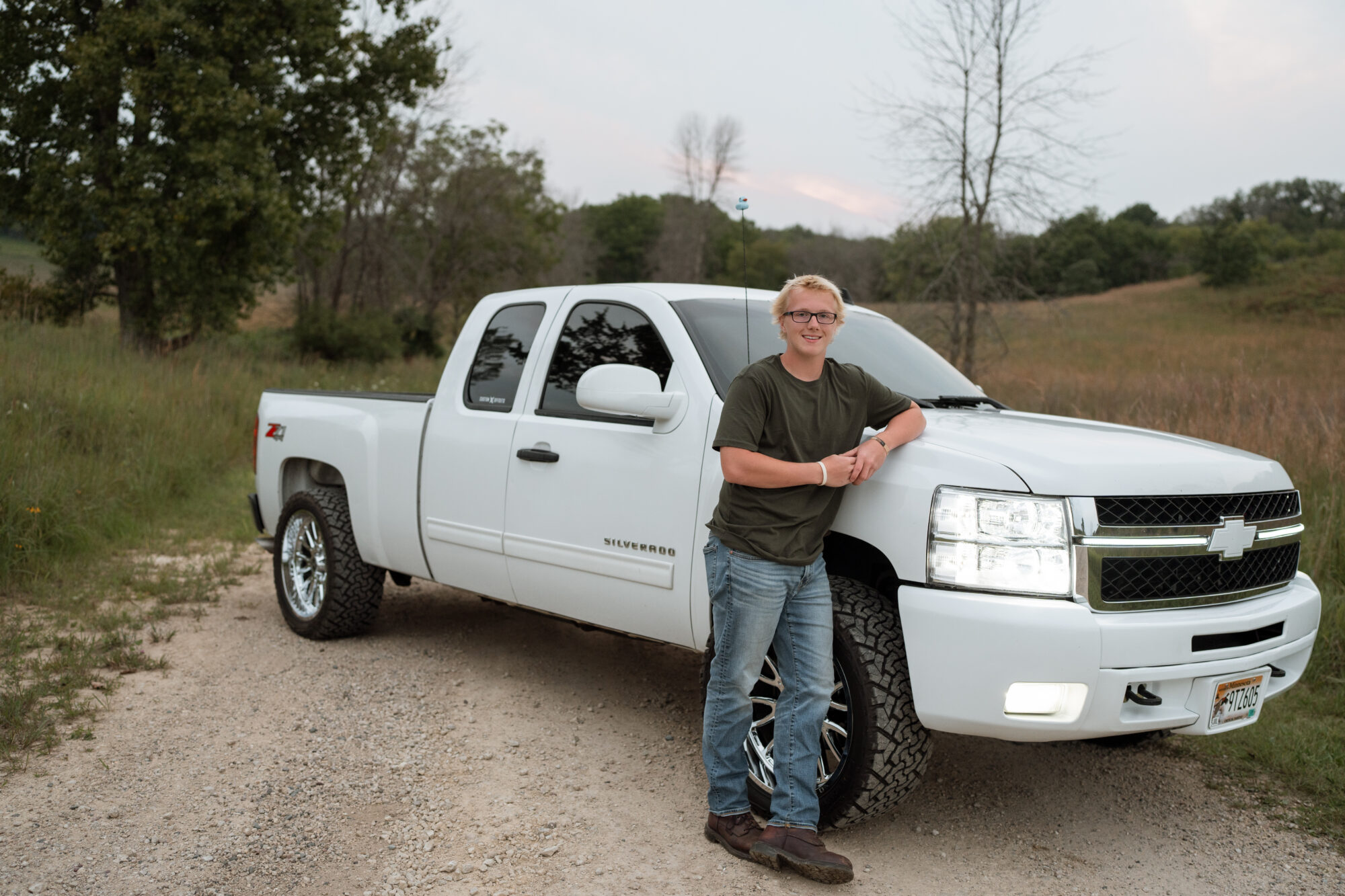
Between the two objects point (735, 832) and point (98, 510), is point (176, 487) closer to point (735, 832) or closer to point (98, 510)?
point (98, 510)

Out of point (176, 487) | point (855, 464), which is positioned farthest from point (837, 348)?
point (176, 487)

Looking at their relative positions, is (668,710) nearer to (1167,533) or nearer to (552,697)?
(552,697)

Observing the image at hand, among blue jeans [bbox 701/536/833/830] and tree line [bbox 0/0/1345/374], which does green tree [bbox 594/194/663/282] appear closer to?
tree line [bbox 0/0/1345/374]

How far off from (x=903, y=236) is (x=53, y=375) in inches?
424

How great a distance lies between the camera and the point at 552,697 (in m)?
5.11

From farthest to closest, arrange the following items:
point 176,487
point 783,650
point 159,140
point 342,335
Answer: point 342,335 → point 159,140 → point 176,487 → point 783,650

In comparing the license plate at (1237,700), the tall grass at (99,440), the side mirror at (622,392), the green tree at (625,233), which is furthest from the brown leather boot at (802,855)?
the green tree at (625,233)

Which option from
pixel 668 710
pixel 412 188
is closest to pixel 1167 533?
pixel 668 710

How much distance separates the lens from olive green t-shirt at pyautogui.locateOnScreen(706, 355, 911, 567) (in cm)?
315

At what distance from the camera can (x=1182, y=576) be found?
3.22 metres

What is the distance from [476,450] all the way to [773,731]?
2.06m

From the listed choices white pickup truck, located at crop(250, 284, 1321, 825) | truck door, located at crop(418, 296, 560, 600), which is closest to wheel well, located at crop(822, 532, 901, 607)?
white pickup truck, located at crop(250, 284, 1321, 825)

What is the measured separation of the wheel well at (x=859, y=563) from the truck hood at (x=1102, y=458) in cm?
48

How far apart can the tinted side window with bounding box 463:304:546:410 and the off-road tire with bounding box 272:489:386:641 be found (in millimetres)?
1284
